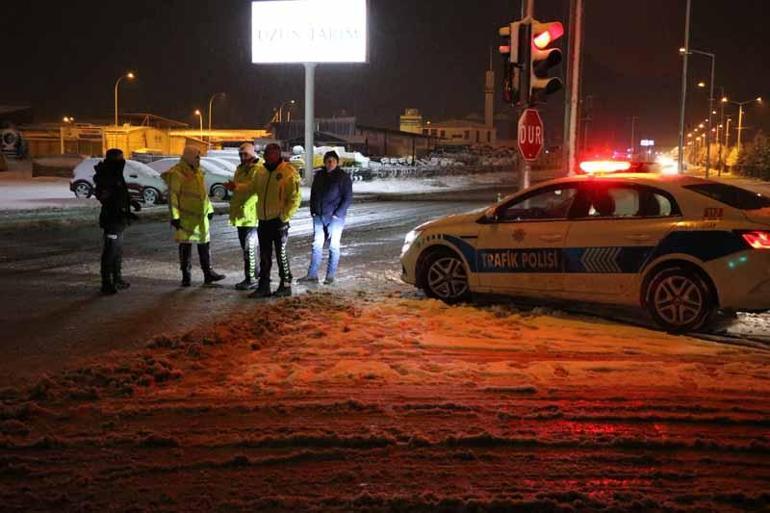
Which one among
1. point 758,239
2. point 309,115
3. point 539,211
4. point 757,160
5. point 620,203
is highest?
point 309,115

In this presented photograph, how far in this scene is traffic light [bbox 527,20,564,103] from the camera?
35.4 ft

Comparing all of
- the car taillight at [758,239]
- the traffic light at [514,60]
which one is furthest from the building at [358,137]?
the car taillight at [758,239]

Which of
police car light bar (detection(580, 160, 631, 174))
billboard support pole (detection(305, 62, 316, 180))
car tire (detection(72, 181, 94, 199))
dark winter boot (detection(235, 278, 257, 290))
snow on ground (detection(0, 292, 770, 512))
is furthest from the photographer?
billboard support pole (detection(305, 62, 316, 180))

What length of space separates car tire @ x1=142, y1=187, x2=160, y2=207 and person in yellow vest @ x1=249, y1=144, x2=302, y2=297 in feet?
51.7

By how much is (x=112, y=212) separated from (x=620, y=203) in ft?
19.2

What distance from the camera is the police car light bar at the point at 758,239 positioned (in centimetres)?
759

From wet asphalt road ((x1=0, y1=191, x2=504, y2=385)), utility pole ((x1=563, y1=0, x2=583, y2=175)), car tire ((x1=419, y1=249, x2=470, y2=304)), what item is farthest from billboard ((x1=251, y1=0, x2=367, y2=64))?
car tire ((x1=419, y1=249, x2=470, y2=304))

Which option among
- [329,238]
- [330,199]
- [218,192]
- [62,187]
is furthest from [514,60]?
[62,187]

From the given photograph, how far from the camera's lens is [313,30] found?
36.2m

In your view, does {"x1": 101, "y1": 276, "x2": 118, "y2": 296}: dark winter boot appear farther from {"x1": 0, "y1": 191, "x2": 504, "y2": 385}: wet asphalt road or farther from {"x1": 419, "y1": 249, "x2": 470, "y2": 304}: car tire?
{"x1": 419, "y1": 249, "x2": 470, "y2": 304}: car tire

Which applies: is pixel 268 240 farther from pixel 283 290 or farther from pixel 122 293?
pixel 122 293

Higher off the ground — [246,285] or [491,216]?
[491,216]

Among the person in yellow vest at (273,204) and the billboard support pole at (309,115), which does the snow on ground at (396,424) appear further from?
the billboard support pole at (309,115)

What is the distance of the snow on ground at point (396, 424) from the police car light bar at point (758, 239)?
969mm
